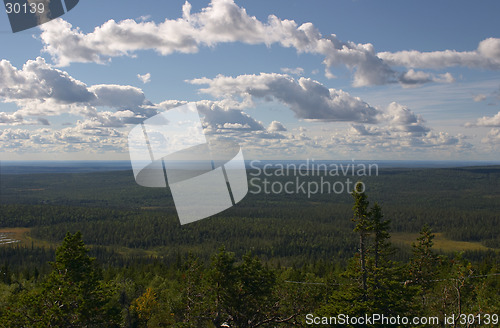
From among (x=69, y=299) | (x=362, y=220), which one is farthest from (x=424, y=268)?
(x=69, y=299)

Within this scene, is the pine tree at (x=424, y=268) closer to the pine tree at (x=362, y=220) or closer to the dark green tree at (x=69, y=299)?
the pine tree at (x=362, y=220)

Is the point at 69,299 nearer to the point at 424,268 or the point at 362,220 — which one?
the point at 362,220

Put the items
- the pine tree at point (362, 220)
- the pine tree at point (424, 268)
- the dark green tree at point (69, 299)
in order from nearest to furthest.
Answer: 1. the dark green tree at point (69, 299)
2. the pine tree at point (362, 220)
3. the pine tree at point (424, 268)

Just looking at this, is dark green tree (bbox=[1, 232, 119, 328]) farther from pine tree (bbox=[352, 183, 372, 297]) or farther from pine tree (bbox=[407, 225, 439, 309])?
pine tree (bbox=[407, 225, 439, 309])

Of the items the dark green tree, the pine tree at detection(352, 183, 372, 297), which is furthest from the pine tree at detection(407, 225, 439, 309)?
the dark green tree

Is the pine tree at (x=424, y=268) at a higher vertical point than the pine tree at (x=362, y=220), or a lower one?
lower

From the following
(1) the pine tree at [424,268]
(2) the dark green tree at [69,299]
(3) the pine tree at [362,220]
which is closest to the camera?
(2) the dark green tree at [69,299]

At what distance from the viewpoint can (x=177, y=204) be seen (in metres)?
12.7

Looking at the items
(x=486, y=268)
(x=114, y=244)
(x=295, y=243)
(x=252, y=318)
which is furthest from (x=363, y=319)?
(x=114, y=244)

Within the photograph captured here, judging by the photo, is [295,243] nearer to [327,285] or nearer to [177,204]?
[327,285]

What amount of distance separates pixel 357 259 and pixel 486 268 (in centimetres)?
5836

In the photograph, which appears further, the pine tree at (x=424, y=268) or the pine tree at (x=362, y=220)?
the pine tree at (x=424, y=268)

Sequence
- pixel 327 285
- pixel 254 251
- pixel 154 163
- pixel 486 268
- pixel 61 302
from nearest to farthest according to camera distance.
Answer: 1. pixel 154 163
2. pixel 61 302
3. pixel 327 285
4. pixel 486 268
5. pixel 254 251

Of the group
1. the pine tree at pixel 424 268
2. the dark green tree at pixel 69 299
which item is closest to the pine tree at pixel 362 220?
the dark green tree at pixel 69 299
